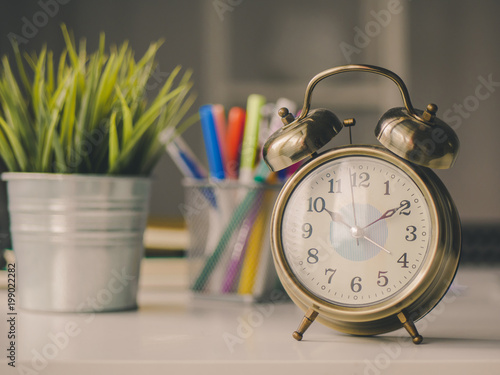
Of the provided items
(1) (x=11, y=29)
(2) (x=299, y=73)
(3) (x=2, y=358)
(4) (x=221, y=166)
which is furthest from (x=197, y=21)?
(3) (x=2, y=358)

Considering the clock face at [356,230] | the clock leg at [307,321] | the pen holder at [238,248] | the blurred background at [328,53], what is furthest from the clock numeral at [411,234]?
the blurred background at [328,53]

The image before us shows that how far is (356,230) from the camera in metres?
0.59

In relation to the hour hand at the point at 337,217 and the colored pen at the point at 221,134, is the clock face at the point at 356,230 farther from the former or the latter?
the colored pen at the point at 221,134

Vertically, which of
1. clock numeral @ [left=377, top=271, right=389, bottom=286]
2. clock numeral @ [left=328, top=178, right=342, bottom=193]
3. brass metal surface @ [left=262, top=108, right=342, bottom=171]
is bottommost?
clock numeral @ [left=377, top=271, right=389, bottom=286]

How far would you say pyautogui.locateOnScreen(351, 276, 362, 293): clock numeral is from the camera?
578 millimetres

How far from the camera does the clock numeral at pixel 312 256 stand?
1.95 ft

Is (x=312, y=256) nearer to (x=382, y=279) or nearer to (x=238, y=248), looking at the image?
(x=382, y=279)

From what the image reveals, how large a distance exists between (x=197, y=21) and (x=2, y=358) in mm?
2244

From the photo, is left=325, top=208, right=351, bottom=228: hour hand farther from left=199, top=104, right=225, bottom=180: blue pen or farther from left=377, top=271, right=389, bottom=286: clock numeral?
left=199, top=104, right=225, bottom=180: blue pen

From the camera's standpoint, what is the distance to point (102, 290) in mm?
723

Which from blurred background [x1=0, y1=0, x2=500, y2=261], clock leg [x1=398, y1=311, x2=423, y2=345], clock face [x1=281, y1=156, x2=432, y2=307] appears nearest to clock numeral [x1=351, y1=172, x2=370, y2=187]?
clock face [x1=281, y1=156, x2=432, y2=307]

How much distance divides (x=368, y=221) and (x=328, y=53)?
7.11ft

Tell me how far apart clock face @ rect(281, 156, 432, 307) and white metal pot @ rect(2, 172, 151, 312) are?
24 cm

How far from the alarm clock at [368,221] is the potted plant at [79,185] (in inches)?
8.3
